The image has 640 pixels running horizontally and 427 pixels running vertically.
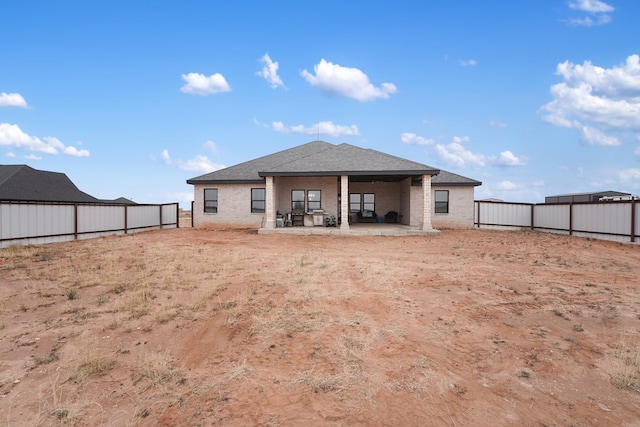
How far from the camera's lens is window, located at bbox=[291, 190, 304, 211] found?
24.4 meters

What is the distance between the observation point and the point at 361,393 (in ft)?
13.0

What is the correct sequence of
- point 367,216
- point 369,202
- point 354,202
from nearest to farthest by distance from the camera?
point 367,216 < point 354,202 < point 369,202

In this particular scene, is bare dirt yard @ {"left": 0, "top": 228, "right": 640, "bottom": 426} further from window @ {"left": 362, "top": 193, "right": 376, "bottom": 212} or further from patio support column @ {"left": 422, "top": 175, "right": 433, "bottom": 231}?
window @ {"left": 362, "top": 193, "right": 376, "bottom": 212}

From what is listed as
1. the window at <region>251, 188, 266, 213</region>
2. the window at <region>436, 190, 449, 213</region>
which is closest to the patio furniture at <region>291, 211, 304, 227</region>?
the window at <region>251, 188, 266, 213</region>

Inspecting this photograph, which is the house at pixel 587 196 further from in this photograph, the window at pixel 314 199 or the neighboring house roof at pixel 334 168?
the window at pixel 314 199

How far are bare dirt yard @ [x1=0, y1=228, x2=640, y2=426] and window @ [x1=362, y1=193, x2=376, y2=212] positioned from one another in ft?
54.9

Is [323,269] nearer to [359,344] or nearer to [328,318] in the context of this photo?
[328,318]

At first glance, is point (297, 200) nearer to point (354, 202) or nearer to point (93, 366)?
point (354, 202)

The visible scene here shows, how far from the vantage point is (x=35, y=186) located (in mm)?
28750

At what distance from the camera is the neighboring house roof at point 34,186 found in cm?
2629

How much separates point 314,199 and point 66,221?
47.0ft

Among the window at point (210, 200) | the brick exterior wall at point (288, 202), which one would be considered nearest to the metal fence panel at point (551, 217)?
the brick exterior wall at point (288, 202)

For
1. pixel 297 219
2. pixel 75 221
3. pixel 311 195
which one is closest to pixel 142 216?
pixel 75 221

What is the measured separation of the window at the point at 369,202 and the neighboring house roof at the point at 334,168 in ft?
9.62
